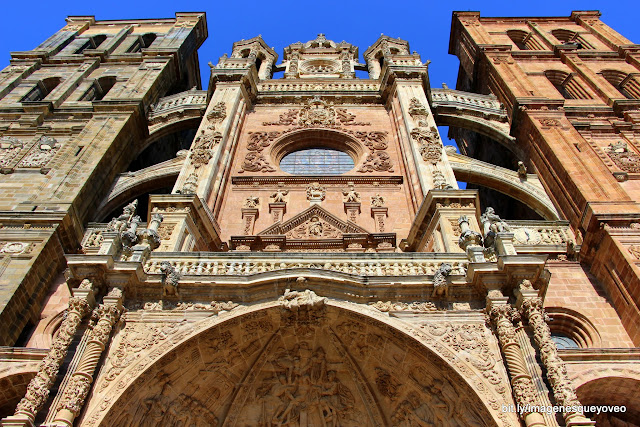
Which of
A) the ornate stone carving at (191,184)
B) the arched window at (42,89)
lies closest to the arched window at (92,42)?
the arched window at (42,89)

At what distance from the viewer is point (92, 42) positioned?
91.4 ft

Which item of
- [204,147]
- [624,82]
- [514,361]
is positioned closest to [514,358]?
[514,361]

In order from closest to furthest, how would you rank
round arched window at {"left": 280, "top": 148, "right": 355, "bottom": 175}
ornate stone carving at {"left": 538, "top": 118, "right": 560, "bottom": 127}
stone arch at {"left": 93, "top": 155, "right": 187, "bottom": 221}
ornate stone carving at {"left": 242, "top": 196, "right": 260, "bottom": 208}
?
ornate stone carving at {"left": 242, "top": 196, "right": 260, "bottom": 208} → stone arch at {"left": 93, "top": 155, "right": 187, "bottom": 221} → ornate stone carving at {"left": 538, "top": 118, "right": 560, "bottom": 127} → round arched window at {"left": 280, "top": 148, "right": 355, "bottom": 175}

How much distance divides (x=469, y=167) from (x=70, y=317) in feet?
43.5

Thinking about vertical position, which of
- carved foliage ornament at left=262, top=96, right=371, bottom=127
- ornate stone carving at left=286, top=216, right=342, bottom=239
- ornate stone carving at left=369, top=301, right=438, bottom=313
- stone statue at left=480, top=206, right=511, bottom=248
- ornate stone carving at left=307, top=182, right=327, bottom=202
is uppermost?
carved foliage ornament at left=262, top=96, right=371, bottom=127

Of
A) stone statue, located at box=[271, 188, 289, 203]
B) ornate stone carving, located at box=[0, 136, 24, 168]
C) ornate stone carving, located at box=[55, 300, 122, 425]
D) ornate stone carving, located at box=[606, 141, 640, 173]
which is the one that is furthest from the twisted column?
ornate stone carving, located at box=[0, 136, 24, 168]

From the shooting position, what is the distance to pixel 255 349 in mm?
10445

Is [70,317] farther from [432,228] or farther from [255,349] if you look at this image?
[432,228]

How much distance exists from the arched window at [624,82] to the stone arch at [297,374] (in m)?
18.6

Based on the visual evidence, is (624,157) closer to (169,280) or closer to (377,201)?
(377,201)

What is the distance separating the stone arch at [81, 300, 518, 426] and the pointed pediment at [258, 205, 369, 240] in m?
→ 4.81

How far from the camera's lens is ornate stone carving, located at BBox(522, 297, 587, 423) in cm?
786

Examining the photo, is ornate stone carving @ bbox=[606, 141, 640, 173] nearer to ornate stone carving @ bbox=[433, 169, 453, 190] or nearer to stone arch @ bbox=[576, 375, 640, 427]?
ornate stone carving @ bbox=[433, 169, 453, 190]

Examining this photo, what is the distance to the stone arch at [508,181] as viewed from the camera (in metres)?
16.7
